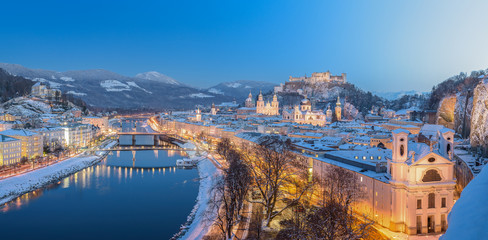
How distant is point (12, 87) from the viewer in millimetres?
67812

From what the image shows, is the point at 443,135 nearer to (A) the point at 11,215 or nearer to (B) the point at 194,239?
(B) the point at 194,239

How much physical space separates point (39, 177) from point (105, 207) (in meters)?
8.60

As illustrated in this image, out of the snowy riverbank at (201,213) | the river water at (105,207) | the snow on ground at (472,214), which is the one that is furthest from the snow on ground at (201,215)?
the snow on ground at (472,214)

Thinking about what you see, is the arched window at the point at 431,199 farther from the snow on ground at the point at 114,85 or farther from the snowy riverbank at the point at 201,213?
the snow on ground at the point at 114,85

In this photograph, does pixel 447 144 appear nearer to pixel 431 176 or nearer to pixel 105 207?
pixel 431 176

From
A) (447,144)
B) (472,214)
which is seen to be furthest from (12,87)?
(472,214)

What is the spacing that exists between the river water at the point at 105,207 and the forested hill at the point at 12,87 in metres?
42.1

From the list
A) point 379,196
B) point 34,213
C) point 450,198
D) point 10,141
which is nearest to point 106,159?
point 10,141

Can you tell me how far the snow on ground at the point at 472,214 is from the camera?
2.46 meters

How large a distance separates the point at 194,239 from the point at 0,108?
52.9 metres

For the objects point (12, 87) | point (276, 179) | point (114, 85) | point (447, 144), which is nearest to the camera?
point (447, 144)

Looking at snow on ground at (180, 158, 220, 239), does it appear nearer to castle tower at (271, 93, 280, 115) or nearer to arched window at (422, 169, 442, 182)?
arched window at (422, 169, 442, 182)

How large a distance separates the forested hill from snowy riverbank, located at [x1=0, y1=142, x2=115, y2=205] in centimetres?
3626

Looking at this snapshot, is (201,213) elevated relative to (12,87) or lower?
lower
